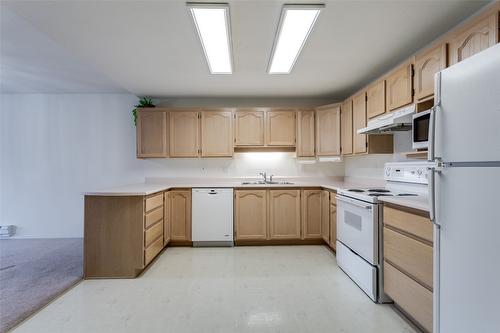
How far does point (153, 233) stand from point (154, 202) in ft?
1.24

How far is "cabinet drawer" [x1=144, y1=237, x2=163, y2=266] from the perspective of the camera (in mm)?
2812

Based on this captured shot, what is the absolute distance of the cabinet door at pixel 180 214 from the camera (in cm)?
377

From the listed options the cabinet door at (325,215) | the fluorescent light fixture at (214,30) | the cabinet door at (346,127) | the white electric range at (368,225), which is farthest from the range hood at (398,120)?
the fluorescent light fixture at (214,30)

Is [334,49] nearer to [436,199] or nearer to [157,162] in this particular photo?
[436,199]

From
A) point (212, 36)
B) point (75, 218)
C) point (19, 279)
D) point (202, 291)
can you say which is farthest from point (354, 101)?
point (75, 218)

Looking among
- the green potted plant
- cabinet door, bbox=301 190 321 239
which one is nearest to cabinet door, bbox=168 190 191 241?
the green potted plant

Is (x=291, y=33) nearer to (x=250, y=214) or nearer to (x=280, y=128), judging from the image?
(x=280, y=128)

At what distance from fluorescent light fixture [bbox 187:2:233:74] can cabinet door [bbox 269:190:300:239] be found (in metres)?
1.99

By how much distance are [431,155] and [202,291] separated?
85.7 inches

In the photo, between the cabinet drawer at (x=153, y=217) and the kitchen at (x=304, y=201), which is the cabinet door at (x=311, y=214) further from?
the cabinet drawer at (x=153, y=217)

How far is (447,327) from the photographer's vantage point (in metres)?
1.37

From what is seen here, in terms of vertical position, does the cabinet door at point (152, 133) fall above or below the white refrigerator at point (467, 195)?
above

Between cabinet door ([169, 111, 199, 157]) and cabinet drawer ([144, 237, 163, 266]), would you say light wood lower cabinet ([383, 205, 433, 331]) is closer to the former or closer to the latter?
cabinet drawer ([144, 237, 163, 266])

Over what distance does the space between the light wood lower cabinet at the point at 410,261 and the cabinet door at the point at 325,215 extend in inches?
54.8
